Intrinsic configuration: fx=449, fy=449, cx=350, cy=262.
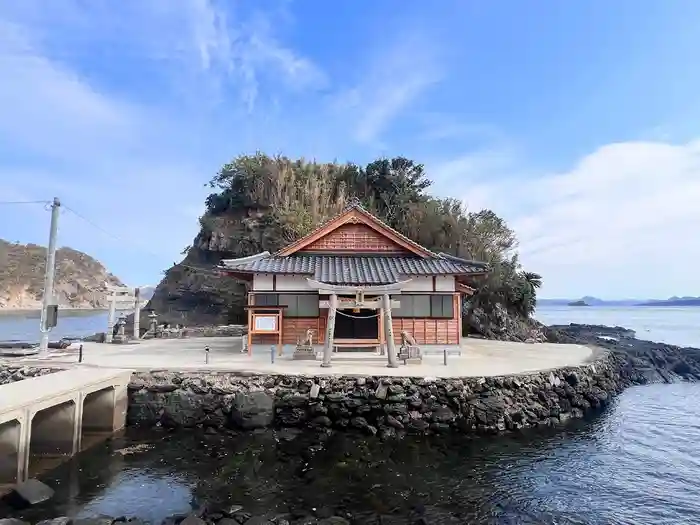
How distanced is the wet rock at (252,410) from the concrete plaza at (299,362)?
3.70 feet

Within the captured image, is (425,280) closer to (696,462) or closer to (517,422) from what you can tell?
(517,422)

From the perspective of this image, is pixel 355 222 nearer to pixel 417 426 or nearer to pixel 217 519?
pixel 417 426

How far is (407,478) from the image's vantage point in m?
9.59

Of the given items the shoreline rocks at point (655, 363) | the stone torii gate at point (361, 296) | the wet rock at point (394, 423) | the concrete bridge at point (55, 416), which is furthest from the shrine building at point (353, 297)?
the shoreline rocks at point (655, 363)

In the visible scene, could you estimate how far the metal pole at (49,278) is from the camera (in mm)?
16969

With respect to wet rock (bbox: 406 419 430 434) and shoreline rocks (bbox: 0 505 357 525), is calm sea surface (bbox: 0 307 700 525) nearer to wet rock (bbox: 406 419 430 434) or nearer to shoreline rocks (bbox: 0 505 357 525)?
shoreline rocks (bbox: 0 505 357 525)

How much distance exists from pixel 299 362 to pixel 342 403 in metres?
3.72

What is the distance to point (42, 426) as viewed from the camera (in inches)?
431

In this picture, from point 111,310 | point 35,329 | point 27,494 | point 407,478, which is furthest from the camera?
point 35,329

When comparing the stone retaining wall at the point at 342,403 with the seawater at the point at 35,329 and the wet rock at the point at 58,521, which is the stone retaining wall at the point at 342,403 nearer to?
the wet rock at the point at 58,521

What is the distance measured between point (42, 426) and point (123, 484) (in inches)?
133

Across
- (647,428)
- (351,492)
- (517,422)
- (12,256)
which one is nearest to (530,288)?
(647,428)

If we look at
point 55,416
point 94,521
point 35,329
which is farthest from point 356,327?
point 35,329

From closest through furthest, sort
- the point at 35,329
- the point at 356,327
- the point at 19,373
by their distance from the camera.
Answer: the point at 19,373
the point at 356,327
the point at 35,329
